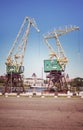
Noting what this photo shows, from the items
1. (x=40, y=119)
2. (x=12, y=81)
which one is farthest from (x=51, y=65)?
(x=40, y=119)

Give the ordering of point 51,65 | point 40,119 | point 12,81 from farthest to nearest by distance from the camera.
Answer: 1. point 12,81
2. point 51,65
3. point 40,119

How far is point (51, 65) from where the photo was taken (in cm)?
8944

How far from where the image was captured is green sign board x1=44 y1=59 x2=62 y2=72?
8912 cm

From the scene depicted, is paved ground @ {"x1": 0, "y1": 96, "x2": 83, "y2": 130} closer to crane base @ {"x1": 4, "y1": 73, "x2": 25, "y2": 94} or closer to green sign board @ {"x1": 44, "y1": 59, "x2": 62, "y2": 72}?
green sign board @ {"x1": 44, "y1": 59, "x2": 62, "y2": 72}

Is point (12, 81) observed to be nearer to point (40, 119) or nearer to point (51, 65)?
point (51, 65)

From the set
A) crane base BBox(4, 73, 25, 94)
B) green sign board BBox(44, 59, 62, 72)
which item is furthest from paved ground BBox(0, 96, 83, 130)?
crane base BBox(4, 73, 25, 94)

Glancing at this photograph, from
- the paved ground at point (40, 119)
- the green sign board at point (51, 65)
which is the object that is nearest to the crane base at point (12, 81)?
the green sign board at point (51, 65)

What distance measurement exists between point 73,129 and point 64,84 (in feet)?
288

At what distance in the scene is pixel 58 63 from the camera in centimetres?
9012

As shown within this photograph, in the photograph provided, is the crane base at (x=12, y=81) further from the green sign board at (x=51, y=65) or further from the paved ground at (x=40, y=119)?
the paved ground at (x=40, y=119)

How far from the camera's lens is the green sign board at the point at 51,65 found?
89.1 meters

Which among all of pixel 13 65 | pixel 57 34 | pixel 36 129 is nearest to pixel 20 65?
pixel 13 65

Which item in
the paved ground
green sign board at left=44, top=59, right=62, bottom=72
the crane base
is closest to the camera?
the paved ground

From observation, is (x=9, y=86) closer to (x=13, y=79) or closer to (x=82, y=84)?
(x=13, y=79)
